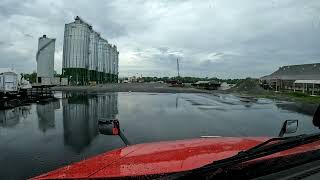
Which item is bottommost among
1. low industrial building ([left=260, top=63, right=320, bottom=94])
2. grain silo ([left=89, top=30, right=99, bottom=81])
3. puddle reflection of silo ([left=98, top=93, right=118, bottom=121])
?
puddle reflection of silo ([left=98, top=93, right=118, bottom=121])

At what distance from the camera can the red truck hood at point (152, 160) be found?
99.4 inches

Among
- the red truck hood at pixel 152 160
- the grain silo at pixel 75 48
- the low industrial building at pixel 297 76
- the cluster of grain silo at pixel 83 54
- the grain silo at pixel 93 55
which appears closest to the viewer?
the red truck hood at pixel 152 160

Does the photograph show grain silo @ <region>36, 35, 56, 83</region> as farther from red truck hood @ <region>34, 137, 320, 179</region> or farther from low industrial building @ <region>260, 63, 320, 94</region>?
red truck hood @ <region>34, 137, 320, 179</region>

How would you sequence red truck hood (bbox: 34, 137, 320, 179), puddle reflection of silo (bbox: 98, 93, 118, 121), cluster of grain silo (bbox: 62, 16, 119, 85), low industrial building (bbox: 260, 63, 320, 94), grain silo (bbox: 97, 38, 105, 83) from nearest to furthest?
red truck hood (bbox: 34, 137, 320, 179)
puddle reflection of silo (bbox: 98, 93, 118, 121)
cluster of grain silo (bbox: 62, 16, 119, 85)
low industrial building (bbox: 260, 63, 320, 94)
grain silo (bbox: 97, 38, 105, 83)

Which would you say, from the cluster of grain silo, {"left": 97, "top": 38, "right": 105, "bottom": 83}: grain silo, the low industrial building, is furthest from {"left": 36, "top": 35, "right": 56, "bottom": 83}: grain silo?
the low industrial building

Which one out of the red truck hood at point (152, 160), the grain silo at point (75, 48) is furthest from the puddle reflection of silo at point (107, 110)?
the grain silo at point (75, 48)

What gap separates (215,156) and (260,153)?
1.81 ft

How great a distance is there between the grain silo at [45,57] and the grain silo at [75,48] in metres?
13.6

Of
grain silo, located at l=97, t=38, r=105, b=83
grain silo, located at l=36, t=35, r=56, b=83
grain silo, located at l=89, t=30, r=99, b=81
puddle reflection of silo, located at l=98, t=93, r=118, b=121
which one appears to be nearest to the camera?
puddle reflection of silo, located at l=98, t=93, r=118, b=121

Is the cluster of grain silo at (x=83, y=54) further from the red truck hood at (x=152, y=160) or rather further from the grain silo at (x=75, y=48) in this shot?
the red truck hood at (x=152, y=160)

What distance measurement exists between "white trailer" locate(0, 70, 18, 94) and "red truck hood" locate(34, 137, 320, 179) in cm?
2951

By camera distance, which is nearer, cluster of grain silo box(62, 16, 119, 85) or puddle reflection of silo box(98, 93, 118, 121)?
puddle reflection of silo box(98, 93, 118, 121)

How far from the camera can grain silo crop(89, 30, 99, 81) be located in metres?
73.9

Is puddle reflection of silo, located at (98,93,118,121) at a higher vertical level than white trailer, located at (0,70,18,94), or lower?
lower
